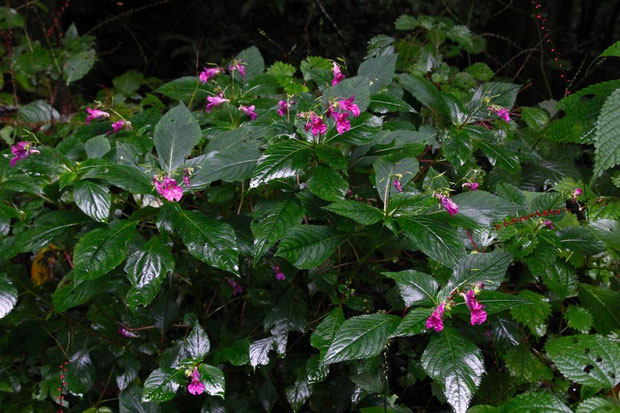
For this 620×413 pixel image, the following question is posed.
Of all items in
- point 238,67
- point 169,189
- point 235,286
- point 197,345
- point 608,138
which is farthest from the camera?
point 238,67

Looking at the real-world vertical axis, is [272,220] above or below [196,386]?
above

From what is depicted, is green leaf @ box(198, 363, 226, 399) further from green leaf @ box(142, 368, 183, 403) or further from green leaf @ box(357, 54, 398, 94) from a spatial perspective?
green leaf @ box(357, 54, 398, 94)

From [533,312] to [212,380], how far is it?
905mm

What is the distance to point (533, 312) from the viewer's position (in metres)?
1.35

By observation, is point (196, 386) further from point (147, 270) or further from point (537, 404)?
point (537, 404)

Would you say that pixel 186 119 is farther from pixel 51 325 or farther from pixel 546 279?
pixel 546 279

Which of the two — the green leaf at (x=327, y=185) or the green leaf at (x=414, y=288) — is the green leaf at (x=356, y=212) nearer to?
the green leaf at (x=327, y=185)

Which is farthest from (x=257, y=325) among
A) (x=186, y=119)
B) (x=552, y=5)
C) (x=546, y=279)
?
(x=552, y=5)

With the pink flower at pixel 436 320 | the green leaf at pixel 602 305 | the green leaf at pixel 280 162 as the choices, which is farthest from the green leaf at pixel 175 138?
the green leaf at pixel 602 305

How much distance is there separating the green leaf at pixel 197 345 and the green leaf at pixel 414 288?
56 cm

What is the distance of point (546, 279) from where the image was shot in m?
1.39

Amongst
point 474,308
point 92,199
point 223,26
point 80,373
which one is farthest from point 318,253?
A: point 223,26

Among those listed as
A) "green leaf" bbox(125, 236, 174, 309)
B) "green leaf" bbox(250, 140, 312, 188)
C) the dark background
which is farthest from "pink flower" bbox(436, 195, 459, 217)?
the dark background

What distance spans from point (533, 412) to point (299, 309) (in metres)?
0.64
